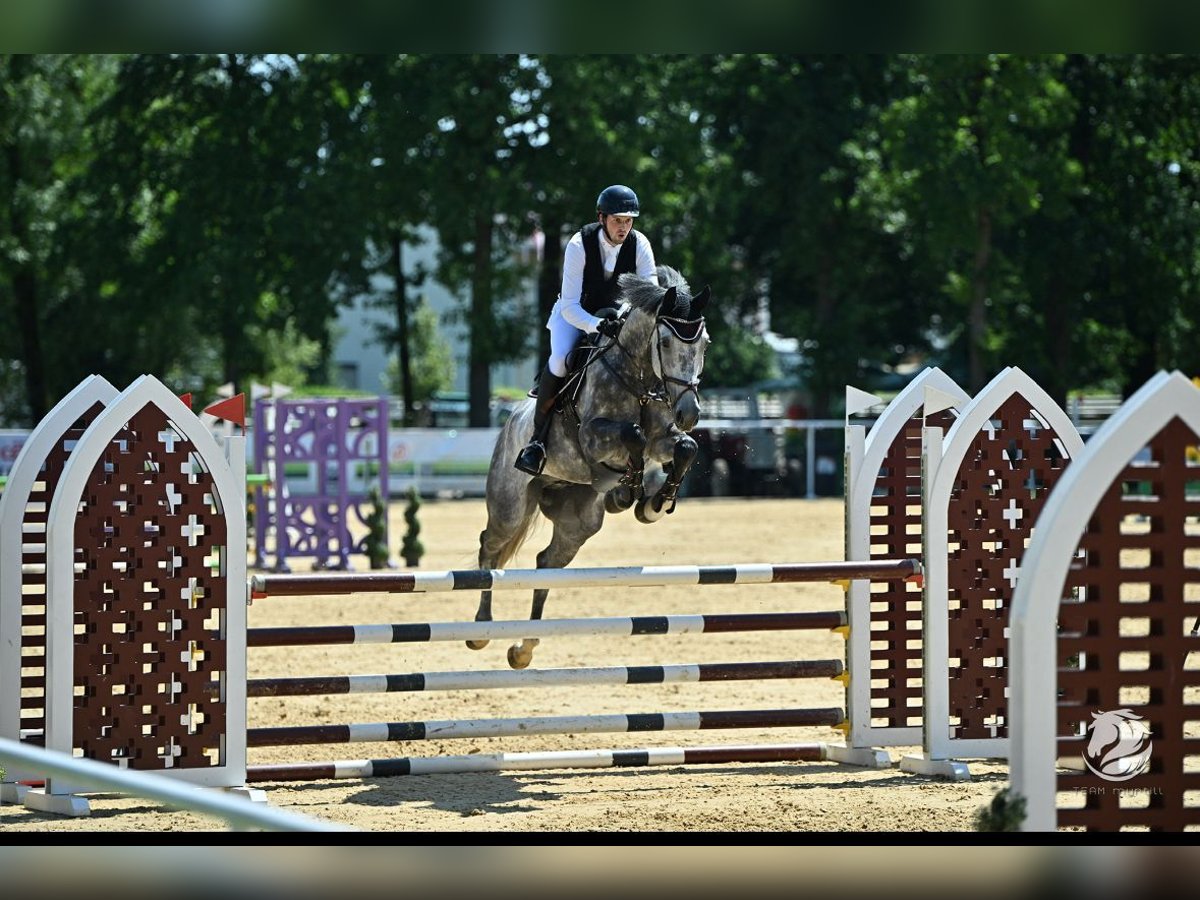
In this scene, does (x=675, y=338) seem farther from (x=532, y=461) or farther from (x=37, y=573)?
(x=37, y=573)

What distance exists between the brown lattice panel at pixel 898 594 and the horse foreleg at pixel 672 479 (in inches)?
27.2

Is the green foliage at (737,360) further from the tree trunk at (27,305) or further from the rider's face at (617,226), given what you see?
the rider's face at (617,226)

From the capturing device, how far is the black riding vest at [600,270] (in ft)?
20.6

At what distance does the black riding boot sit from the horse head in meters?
0.48

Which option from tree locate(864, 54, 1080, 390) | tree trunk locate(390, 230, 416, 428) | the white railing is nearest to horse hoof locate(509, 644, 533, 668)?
the white railing

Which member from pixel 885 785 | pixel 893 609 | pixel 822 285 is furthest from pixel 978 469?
pixel 822 285

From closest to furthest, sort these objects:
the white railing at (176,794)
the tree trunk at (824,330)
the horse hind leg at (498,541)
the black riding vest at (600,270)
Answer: the white railing at (176,794), the black riding vest at (600,270), the horse hind leg at (498,541), the tree trunk at (824,330)

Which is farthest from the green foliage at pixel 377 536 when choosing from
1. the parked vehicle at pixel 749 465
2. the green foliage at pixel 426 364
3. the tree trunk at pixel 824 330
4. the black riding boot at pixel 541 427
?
the green foliage at pixel 426 364

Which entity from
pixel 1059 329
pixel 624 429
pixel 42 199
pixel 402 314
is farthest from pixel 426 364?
pixel 624 429

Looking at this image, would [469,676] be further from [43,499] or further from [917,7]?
[917,7]

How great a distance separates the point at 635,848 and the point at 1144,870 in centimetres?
128

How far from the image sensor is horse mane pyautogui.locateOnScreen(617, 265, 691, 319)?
5.92 metres

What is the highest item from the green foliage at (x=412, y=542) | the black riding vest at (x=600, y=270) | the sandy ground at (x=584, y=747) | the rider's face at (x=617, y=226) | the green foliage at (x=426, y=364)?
the green foliage at (x=426, y=364)

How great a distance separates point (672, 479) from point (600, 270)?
0.90 m
